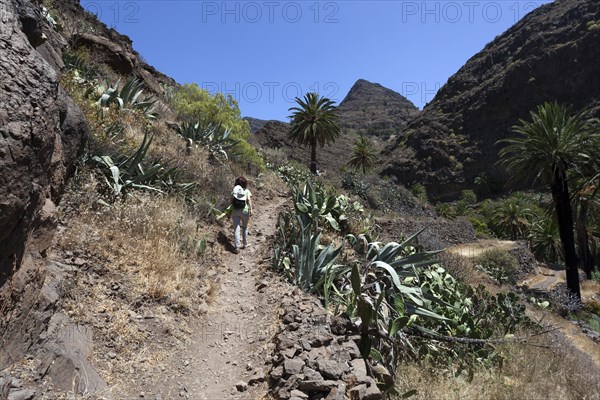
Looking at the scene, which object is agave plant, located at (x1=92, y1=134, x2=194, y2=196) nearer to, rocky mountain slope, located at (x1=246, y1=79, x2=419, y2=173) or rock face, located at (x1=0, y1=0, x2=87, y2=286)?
rock face, located at (x1=0, y1=0, x2=87, y2=286)

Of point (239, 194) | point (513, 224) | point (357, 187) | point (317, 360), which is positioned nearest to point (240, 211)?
point (239, 194)

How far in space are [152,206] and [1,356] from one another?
3684mm

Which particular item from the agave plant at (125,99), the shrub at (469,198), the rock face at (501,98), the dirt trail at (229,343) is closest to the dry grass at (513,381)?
the dirt trail at (229,343)

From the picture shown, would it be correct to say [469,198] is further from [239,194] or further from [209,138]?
[239,194]

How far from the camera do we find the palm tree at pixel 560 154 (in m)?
17.3

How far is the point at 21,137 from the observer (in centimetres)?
247


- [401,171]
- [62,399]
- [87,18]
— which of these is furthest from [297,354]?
[401,171]

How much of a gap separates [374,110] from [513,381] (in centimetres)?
13616

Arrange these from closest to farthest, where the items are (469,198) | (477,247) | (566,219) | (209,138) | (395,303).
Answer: (395,303) → (209,138) → (566,219) → (477,247) → (469,198)

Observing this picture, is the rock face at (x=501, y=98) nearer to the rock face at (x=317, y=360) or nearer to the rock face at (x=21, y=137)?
the rock face at (x=317, y=360)

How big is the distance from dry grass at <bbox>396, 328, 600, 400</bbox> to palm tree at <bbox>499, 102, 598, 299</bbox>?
15094 millimetres

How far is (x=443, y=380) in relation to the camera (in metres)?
4.39

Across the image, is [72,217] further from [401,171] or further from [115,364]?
[401,171]

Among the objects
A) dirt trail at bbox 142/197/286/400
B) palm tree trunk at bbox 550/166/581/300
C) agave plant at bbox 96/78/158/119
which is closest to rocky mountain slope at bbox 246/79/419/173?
palm tree trunk at bbox 550/166/581/300
